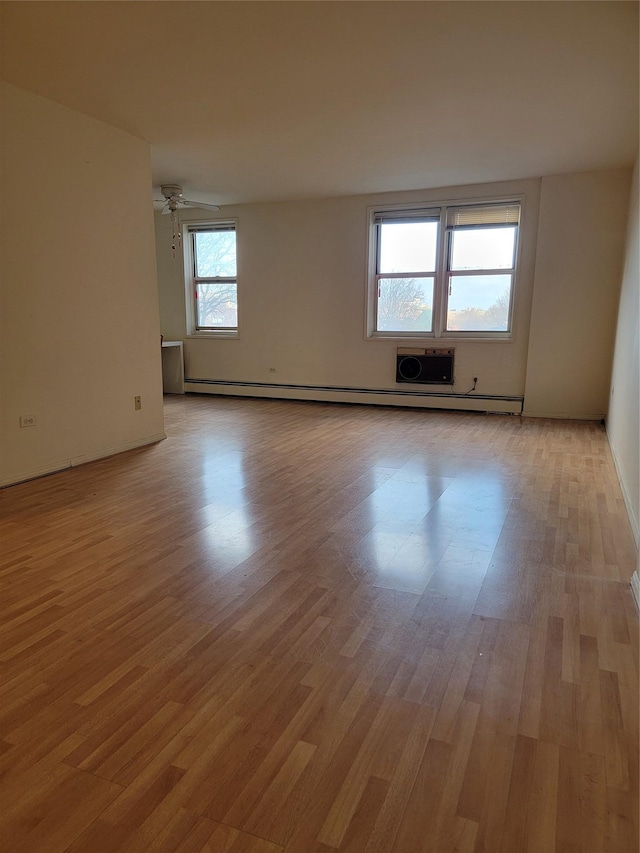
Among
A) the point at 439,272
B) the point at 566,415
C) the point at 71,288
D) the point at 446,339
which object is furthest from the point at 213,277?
the point at 566,415

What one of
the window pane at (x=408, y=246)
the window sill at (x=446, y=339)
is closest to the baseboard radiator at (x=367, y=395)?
the window sill at (x=446, y=339)

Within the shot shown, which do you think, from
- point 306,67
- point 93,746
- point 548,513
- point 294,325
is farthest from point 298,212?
point 93,746

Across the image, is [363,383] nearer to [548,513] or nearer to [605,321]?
[605,321]

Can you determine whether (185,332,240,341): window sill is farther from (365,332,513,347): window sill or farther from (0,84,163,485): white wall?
(0,84,163,485): white wall

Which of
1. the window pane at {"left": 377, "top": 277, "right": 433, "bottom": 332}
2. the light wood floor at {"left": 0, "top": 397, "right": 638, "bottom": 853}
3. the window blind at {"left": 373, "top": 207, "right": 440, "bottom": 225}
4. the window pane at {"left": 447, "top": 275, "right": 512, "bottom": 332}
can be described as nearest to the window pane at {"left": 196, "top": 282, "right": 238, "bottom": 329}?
the window pane at {"left": 377, "top": 277, "right": 433, "bottom": 332}

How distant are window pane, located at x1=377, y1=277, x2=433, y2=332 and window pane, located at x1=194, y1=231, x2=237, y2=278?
7.79 ft

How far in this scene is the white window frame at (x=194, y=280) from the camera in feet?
25.3

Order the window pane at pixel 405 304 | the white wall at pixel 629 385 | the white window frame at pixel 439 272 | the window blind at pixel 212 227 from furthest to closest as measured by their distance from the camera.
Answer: the window blind at pixel 212 227, the window pane at pixel 405 304, the white window frame at pixel 439 272, the white wall at pixel 629 385

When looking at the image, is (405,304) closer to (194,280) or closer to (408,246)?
(408,246)

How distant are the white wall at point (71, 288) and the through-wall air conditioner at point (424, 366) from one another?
3.31m

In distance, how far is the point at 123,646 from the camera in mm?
1811

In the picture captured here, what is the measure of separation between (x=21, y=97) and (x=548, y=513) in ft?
14.4

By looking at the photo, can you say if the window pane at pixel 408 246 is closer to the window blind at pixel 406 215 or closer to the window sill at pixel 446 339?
the window blind at pixel 406 215

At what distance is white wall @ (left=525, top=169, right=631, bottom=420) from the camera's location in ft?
18.3
